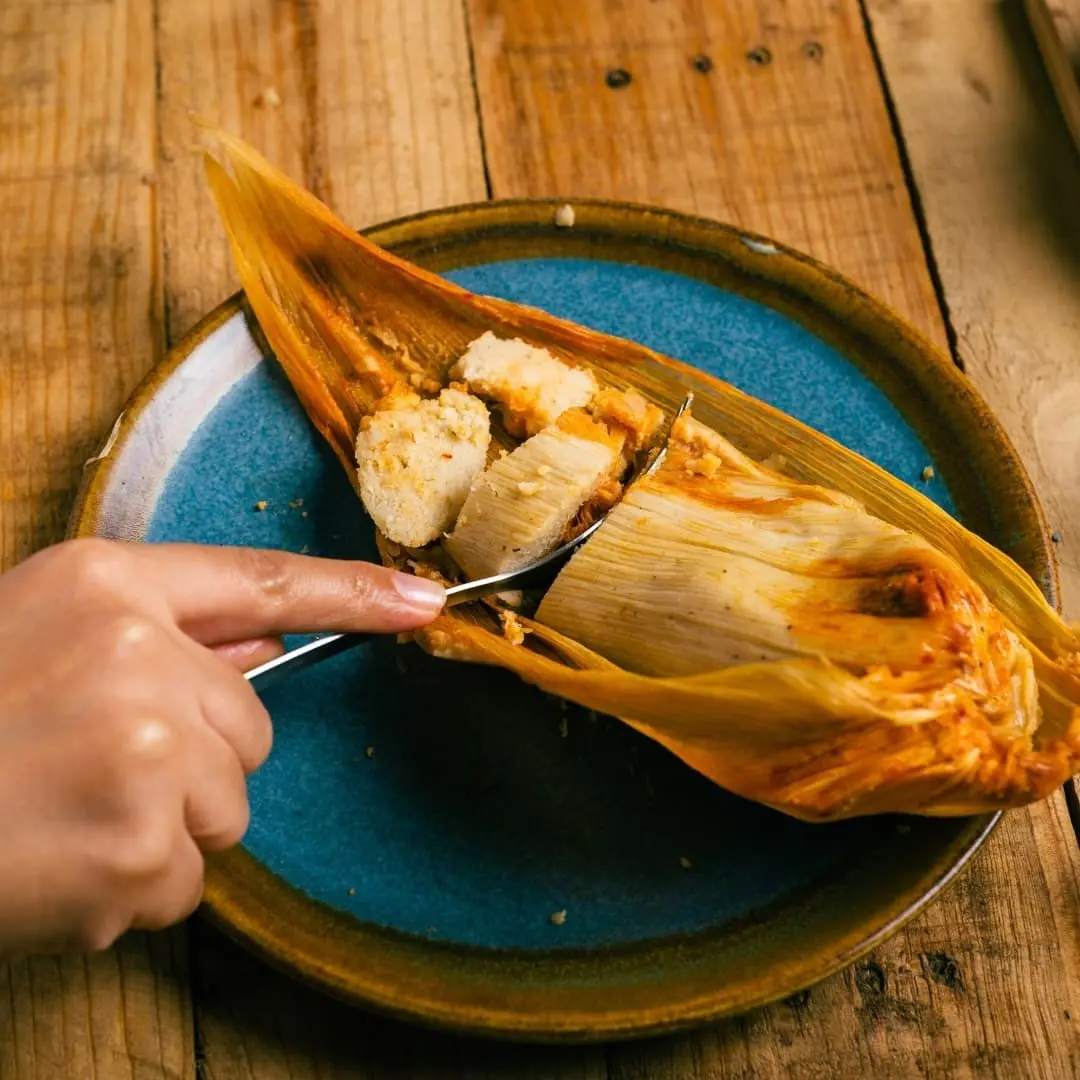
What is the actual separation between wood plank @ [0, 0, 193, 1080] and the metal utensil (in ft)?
0.95

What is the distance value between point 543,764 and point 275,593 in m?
0.30

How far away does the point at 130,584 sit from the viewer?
83 cm

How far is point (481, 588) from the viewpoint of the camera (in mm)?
1079

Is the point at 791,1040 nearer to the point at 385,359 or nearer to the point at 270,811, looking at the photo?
the point at 270,811

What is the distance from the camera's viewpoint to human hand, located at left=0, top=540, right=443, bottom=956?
749mm

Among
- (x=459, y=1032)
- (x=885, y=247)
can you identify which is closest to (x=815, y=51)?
(x=885, y=247)

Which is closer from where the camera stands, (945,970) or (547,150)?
(945,970)

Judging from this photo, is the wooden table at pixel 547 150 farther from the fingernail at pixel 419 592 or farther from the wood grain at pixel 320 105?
the fingernail at pixel 419 592

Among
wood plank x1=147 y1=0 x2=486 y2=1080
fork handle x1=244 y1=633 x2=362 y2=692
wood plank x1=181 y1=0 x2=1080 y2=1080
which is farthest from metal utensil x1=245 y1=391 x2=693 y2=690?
wood plank x1=147 y1=0 x2=486 y2=1080

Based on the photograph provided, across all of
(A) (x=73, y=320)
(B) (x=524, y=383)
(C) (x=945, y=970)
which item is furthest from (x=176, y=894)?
(A) (x=73, y=320)

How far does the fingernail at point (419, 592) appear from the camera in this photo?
39.3 inches

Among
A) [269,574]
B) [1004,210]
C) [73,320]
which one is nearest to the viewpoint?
[269,574]

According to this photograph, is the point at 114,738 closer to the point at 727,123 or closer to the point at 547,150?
the point at 547,150

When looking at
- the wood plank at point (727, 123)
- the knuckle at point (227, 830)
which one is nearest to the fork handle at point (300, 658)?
the knuckle at point (227, 830)
